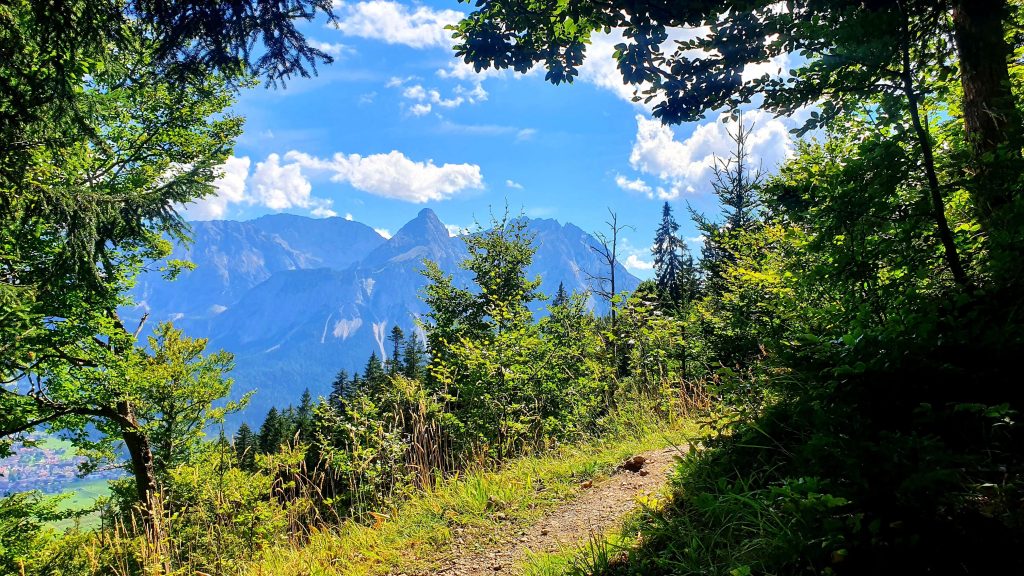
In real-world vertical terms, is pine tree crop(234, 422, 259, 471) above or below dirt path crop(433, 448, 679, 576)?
above

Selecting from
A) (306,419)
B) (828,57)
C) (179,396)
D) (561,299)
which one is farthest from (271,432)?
(828,57)

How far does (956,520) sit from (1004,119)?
8.21 ft

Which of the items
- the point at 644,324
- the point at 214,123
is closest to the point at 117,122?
the point at 214,123

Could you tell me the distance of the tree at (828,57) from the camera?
277 cm

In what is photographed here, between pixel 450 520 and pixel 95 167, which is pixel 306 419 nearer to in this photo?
pixel 95 167

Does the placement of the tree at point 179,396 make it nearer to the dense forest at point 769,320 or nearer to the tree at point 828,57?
the dense forest at point 769,320

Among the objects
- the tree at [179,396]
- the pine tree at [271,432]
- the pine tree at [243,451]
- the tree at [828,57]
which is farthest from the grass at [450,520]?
the pine tree at [271,432]

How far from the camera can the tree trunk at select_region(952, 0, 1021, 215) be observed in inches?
116

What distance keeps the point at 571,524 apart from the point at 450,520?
1178 millimetres

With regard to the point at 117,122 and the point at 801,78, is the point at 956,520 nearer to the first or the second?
the point at 801,78

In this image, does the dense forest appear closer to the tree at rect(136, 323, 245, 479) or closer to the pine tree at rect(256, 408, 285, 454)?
the tree at rect(136, 323, 245, 479)

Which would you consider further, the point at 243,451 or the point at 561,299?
the point at 561,299

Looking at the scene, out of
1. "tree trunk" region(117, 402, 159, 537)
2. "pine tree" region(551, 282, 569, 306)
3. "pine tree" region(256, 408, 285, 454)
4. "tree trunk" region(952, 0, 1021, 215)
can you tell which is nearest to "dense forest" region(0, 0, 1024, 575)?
"tree trunk" region(952, 0, 1021, 215)

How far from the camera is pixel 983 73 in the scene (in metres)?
3.17
